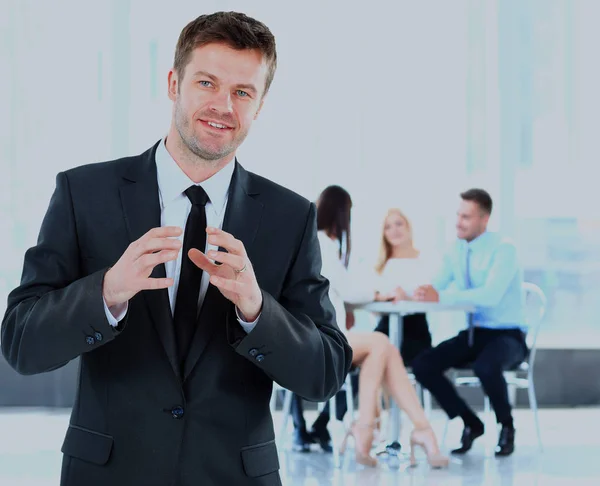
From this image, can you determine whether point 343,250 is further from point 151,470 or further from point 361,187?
point 151,470

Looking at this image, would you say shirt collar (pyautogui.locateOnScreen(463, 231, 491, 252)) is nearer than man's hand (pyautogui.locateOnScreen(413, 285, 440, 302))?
No

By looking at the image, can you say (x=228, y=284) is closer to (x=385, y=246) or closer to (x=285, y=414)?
(x=285, y=414)

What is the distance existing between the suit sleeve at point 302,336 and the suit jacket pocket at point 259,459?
0.09 meters

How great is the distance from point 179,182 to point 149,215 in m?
0.08

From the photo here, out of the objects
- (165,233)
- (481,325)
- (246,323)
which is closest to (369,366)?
(481,325)

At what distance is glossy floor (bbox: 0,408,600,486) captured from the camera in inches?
166

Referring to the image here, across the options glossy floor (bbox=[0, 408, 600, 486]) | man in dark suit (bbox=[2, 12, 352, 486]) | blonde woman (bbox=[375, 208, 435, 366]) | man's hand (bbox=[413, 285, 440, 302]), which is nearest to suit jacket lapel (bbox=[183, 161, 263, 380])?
man in dark suit (bbox=[2, 12, 352, 486])

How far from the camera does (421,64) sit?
725 cm

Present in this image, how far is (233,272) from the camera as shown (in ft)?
3.50

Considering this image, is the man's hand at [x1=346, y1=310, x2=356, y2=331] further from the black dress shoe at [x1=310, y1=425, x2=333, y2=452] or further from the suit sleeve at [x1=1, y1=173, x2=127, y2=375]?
the suit sleeve at [x1=1, y1=173, x2=127, y2=375]

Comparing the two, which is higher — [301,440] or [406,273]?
[406,273]

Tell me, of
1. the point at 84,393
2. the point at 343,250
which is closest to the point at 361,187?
the point at 343,250

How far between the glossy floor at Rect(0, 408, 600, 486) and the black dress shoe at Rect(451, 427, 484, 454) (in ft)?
0.18

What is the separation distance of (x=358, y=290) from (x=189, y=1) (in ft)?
10.7
